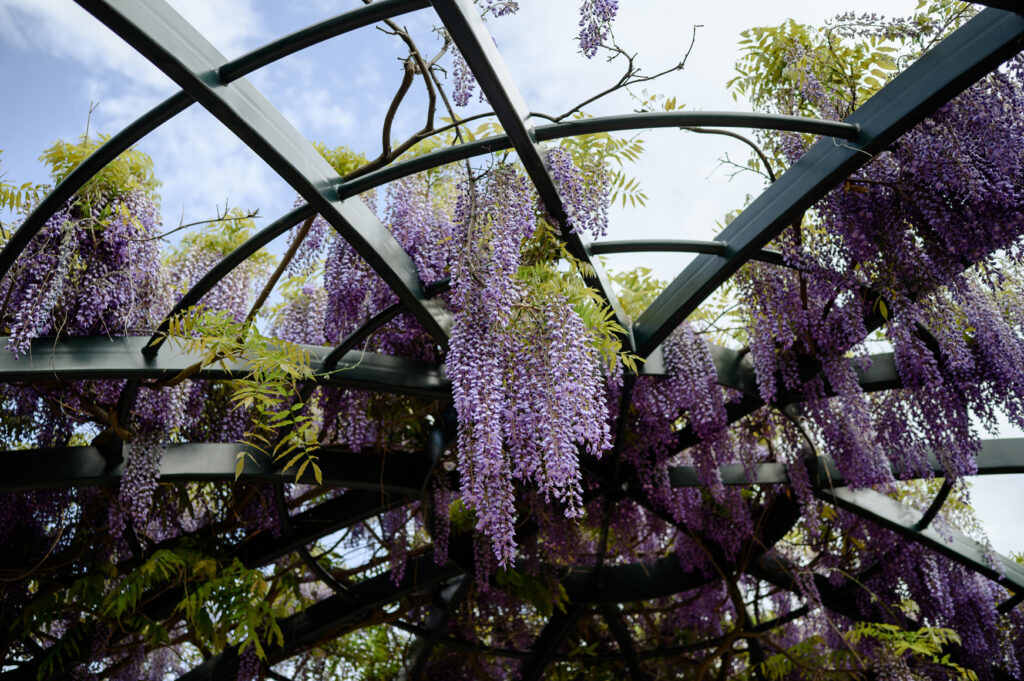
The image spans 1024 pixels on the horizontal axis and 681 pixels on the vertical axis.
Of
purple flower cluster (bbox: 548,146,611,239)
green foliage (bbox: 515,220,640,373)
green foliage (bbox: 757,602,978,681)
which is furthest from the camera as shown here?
green foliage (bbox: 757,602,978,681)

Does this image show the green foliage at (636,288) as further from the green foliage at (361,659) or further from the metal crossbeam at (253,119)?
the green foliage at (361,659)

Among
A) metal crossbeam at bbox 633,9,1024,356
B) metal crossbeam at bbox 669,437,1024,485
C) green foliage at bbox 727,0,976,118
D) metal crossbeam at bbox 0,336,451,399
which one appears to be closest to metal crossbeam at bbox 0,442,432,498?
metal crossbeam at bbox 0,336,451,399

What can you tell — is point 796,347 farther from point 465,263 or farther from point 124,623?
point 124,623

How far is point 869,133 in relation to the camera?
328cm

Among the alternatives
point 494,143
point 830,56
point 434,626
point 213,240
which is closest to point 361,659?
point 434,626

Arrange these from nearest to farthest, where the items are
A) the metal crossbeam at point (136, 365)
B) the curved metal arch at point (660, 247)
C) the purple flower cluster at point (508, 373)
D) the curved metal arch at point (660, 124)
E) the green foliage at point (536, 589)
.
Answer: the curved metal arch at point (660, 124) < the purple flower cluster at point (508, 373) < the curved metal arch at point (660, 247) < the metal crossbeam at point (136, 365) < the green foliage at point (536, 589)

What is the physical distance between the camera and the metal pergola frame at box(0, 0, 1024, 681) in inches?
116

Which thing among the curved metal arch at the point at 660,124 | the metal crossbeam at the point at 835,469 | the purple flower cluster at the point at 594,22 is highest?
the purple flower cluster at the point at 594,22

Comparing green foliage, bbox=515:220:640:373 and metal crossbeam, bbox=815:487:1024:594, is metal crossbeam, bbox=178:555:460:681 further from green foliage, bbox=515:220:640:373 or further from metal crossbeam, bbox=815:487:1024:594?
green foliage, bbox=515:220:640:373

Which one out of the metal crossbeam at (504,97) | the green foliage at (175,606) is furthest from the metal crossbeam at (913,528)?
the green foliage at (175,606)

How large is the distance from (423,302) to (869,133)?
6.40 feet

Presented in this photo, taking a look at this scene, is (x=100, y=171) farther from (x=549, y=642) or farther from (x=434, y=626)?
(x=549, y=642)

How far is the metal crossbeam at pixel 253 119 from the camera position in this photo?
2.74 meters

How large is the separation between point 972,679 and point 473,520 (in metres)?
3.74
